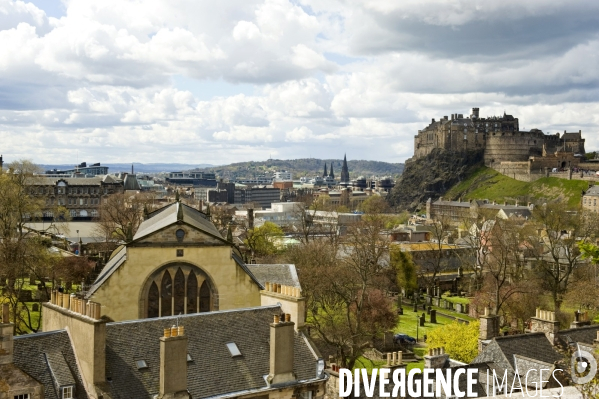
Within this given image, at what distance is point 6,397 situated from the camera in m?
18.1

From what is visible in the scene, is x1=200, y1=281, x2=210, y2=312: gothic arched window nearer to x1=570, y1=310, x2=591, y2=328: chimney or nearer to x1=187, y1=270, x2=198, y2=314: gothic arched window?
x1=187, y1=270, x2=198, y2=314: gothic arched window

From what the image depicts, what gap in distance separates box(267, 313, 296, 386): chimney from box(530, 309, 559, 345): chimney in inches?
696

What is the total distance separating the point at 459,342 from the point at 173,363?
89.5 ft

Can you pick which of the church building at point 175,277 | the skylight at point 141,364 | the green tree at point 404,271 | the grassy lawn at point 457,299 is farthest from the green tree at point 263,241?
the skylight at point 141,364

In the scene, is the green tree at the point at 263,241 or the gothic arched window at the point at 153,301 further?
the green tree at the point at 263,241

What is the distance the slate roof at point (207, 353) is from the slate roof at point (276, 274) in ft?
41.7

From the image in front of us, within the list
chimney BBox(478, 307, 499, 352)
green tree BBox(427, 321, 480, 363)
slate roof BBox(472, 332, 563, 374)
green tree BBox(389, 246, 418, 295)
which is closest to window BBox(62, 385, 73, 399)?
slate roof BBox(472, 332, 563, 374)

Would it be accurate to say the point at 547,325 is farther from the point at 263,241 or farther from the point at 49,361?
the point at 263,241

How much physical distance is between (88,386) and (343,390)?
10.2 metres

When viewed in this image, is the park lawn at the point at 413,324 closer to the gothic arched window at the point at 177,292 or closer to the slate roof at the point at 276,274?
the slate roof at the point at 276,274

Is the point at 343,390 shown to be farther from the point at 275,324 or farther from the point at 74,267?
the point at 74,267

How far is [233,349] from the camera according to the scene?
75.3ft

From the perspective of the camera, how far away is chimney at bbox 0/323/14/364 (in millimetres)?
18406

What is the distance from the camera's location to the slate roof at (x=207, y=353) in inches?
811
